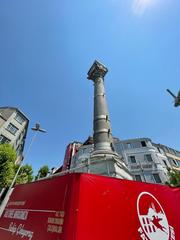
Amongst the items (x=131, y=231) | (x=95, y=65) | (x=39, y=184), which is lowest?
(x=131, y=231)

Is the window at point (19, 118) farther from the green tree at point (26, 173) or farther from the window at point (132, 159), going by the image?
the window at point (132, 159)

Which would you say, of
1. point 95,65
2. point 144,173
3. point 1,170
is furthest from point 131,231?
point 144,173

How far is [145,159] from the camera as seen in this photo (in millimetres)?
26344

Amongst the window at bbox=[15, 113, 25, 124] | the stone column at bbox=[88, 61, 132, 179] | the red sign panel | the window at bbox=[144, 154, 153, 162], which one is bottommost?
the red sign panel

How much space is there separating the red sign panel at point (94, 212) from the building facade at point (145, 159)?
54.7 feet

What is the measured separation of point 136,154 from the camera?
27.6 meters

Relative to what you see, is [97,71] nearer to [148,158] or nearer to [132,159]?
[132,159]

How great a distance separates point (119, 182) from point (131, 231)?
0.99 metres

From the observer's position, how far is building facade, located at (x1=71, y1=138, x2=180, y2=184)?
23.7 meters

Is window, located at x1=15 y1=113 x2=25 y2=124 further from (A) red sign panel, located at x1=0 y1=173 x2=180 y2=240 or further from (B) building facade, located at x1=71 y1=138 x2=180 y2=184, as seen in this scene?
(A) red sign panel, located at x1=0 y1=173 x2=180 y2=240

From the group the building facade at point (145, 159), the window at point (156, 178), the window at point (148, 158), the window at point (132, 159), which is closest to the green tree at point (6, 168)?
the building facade at point (145, 159)

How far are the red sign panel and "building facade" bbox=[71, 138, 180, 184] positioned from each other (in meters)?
16.7

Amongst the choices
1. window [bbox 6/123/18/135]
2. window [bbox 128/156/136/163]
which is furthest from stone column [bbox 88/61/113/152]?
window [bbox 6/123/18/135]

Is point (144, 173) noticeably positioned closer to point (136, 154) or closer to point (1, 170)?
point (136, 154)
